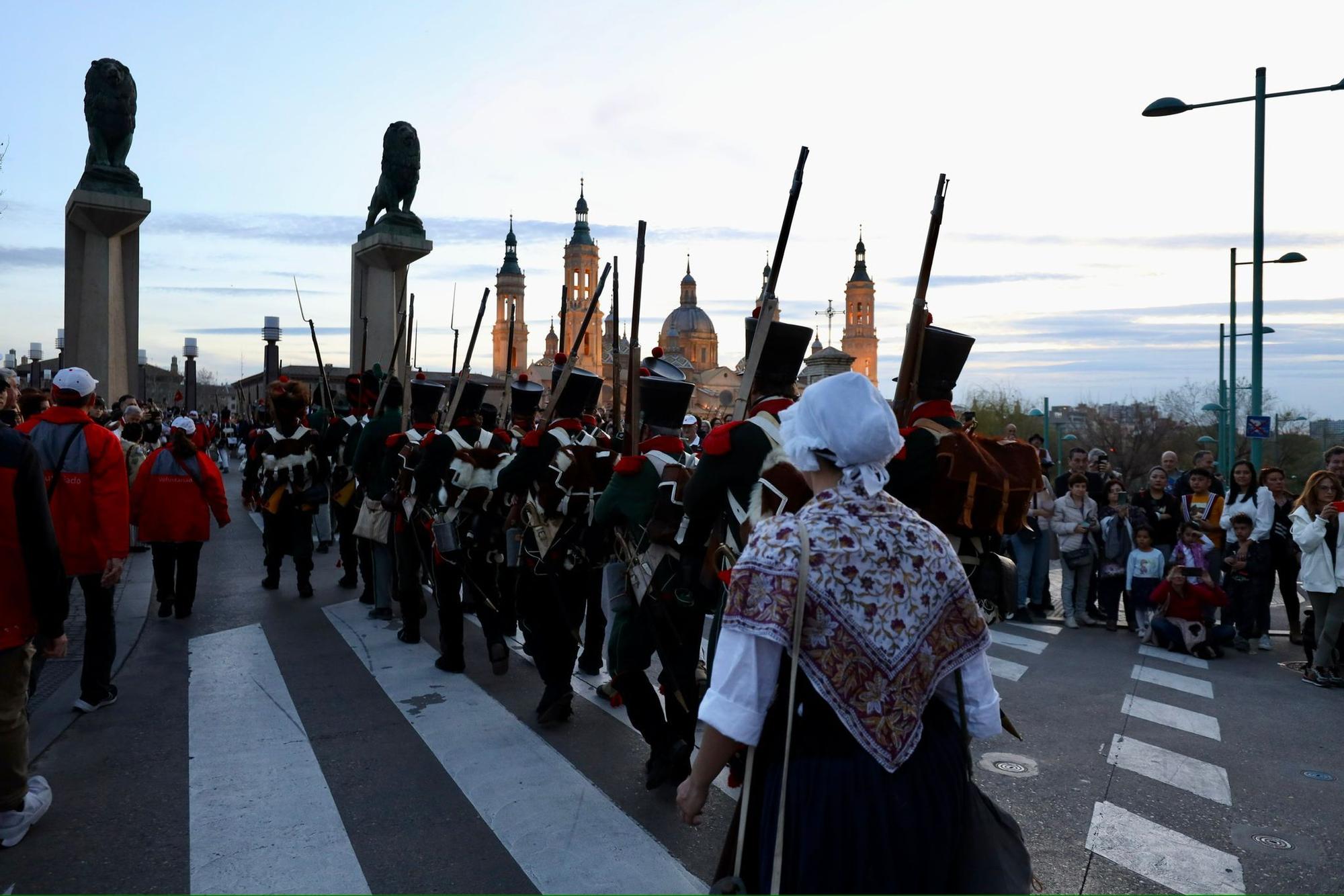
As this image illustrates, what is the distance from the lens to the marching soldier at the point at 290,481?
33.3 feet

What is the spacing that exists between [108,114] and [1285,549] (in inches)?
717

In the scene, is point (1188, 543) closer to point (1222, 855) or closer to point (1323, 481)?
point (1323, 481)

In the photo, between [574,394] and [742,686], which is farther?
[574,394]

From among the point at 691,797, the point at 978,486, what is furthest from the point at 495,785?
the point at 691,797

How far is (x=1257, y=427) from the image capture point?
42.2 ft

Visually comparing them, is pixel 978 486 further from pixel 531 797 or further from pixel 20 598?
pixel 20 598

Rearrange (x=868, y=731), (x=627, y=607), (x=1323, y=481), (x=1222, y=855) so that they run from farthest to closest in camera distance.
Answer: (x=1323, y=481), (x=627, y=607), (x=1222, y=855), (x=868, y=731)

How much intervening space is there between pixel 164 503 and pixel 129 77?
40.4 feet

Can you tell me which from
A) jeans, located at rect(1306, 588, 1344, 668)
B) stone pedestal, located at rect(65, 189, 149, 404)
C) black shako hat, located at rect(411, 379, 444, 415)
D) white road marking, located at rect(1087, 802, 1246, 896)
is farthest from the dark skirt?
stone pedestal, located at rect(65, 189, 149, 404)

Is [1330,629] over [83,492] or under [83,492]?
under

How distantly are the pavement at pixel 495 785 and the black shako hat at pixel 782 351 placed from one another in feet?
6.65

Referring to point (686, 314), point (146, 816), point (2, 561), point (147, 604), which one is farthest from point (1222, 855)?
point (686, 314)

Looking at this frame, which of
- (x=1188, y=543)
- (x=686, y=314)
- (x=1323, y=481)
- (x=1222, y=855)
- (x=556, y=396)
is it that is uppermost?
(x=686, y=314)

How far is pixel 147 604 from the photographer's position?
940 centimetres
